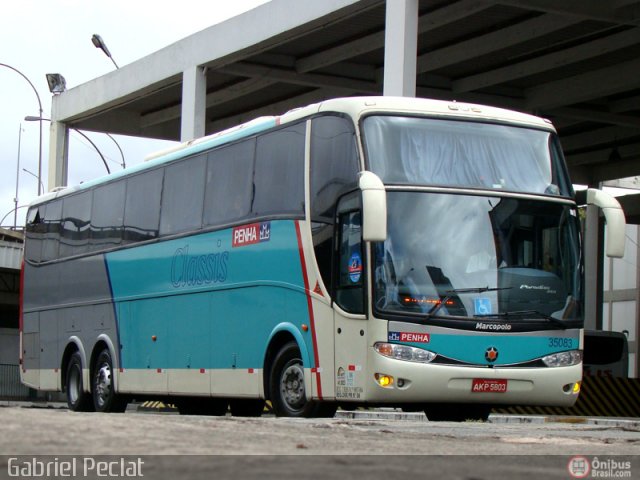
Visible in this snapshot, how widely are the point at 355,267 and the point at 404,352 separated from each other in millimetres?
1039

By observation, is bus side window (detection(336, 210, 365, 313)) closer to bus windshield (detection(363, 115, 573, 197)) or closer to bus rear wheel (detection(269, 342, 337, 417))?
bus windshield (detection(363, 115, 573, 197))

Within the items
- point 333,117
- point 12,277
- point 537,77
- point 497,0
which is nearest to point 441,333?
point 333,117

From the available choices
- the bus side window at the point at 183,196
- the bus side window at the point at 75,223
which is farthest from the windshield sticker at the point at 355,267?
the bus side window at the point at 75,223

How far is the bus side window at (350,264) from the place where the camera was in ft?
44.3

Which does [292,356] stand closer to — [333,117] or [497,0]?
[333,117]

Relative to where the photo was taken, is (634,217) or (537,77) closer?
(537,77)

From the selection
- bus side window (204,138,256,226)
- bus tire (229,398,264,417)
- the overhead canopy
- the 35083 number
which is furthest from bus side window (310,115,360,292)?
the overhead canopy

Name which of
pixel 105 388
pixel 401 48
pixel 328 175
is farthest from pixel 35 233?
pixel 328 175

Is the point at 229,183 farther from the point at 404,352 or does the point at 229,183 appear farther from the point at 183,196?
the point at 404,352

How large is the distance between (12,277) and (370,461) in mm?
54069

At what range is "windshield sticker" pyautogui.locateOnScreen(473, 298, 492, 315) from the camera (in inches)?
535

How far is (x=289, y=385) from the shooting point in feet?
48.1

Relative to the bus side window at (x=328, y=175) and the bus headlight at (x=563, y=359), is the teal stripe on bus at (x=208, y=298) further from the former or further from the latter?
the bus headlight at (x=563, y=359)

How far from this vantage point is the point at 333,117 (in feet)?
47.2
